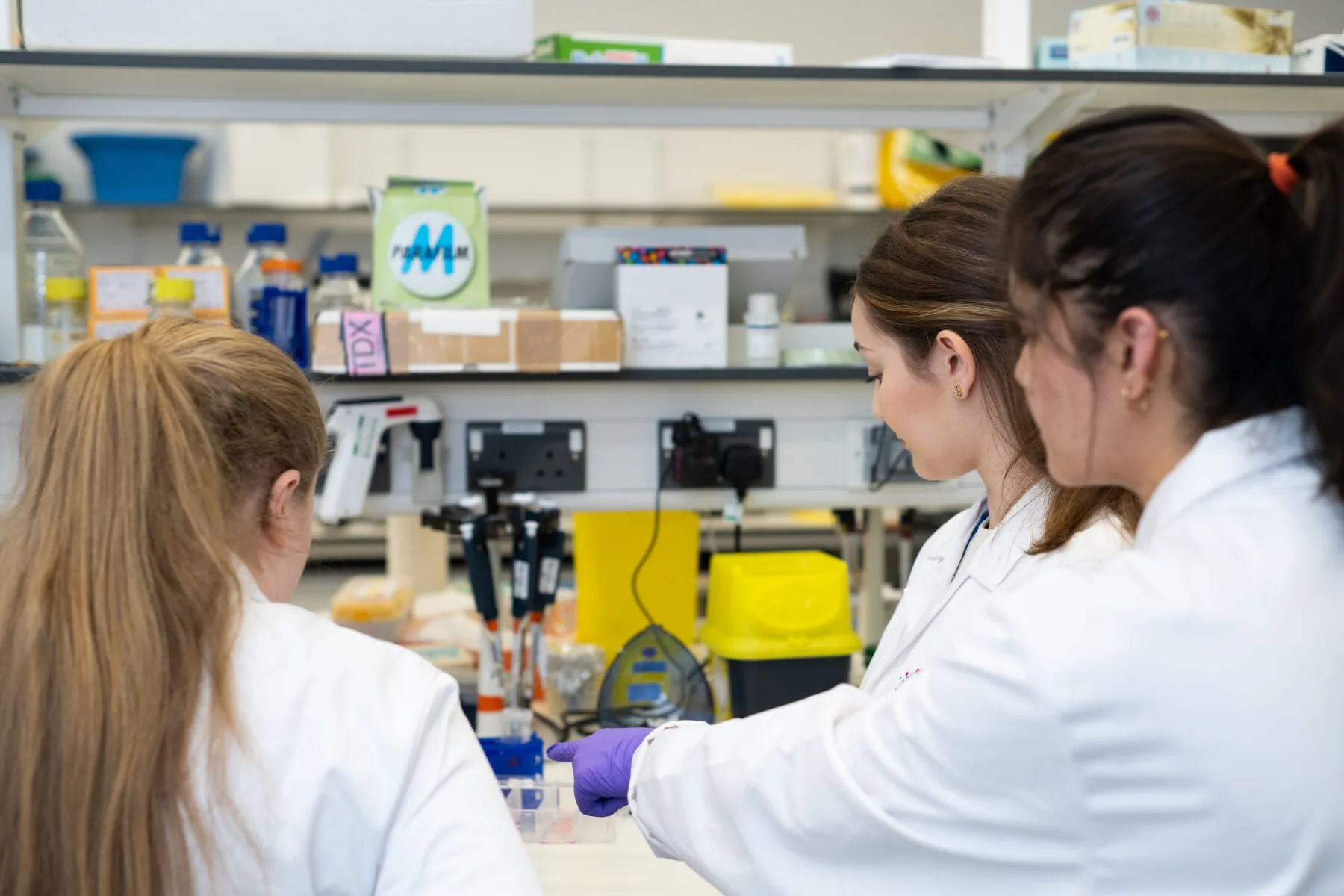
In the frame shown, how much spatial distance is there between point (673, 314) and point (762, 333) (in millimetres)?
139

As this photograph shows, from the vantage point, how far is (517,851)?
0.87m

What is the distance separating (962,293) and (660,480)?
2.65 ft

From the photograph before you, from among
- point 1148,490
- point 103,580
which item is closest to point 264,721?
point 103,580

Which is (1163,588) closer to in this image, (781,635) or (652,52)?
(781,635)

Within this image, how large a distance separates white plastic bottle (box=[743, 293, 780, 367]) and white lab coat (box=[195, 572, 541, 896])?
3.60 ft

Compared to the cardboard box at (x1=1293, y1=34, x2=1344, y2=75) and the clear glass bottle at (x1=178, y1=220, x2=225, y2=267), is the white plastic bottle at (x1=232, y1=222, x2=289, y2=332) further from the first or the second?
the cardboard box at (x1=1293, y1=34, x2=1344, y2=75)

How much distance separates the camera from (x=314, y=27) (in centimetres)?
169

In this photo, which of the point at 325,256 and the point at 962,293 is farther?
the point at 325,256

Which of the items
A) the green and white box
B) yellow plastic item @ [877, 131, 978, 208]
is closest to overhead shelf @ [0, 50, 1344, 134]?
the green and white box

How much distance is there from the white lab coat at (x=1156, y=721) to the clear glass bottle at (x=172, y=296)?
128 cm

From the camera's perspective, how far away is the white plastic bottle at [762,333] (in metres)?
1.88

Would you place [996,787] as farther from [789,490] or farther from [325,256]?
[325,256]

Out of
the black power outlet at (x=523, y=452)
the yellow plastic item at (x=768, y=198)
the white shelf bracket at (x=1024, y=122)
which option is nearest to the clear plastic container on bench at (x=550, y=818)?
the black power outlet at (x=523, y=452)

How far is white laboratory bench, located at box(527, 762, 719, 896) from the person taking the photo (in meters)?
1.32
